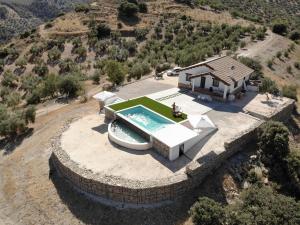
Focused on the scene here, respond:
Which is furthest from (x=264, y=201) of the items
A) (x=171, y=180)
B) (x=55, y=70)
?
(x=55, y=70)

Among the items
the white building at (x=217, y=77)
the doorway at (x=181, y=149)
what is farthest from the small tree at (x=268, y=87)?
the doorway at (x=181, y=149)

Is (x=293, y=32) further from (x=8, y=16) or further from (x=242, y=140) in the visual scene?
(x=8, y=16)

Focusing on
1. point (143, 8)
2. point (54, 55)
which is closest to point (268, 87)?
point (54, 55)

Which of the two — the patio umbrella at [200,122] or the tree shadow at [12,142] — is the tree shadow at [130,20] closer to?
the tree shadow at [12,142]

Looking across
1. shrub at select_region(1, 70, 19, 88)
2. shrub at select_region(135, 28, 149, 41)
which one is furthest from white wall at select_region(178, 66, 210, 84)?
shrub at select_region(135, 28, 149, 41)

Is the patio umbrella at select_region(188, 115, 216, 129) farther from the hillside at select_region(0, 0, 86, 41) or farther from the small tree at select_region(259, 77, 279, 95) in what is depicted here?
the hillside at select_region(0, 0, 86, 41)

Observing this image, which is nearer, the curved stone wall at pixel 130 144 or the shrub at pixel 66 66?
the curved stone wall at pixel 130 144
